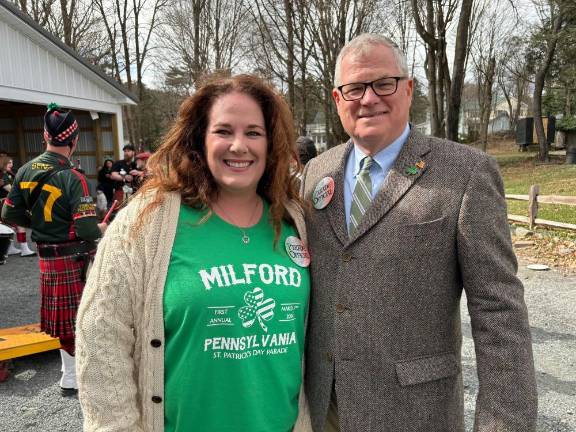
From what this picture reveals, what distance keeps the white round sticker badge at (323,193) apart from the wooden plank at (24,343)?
135 inches

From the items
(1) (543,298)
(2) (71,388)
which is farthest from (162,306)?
(1) (543,298)

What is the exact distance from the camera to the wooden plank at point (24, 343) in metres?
4.08

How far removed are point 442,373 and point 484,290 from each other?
34cm

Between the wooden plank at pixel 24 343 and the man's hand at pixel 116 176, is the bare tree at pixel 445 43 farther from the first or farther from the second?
the wooden plank at pixel 24 343

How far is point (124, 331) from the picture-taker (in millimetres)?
1515

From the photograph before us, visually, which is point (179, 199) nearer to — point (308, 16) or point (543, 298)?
point (543, 298)

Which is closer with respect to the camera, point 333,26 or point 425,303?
point 425,303

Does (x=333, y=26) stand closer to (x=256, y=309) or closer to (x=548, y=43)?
(x=548, y=43)

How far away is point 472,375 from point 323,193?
2.87m

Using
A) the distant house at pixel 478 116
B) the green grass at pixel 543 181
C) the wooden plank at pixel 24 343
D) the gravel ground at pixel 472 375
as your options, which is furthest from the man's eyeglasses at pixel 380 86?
the distant house at pixel 478 116

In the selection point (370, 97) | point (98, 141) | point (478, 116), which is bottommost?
point (370, 97)

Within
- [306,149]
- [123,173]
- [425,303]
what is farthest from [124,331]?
[123,173]

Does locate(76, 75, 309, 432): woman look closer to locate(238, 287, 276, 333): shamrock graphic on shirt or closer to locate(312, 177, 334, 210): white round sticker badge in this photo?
locate(238, 287, 276, 333): shamrock graphic on shirt

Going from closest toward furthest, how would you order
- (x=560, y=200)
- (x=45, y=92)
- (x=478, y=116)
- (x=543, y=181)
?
1. (x=560, y=200)
2. (x=45, y=92)
3. (x=543, y=181)
4. (x=478, y=116)
